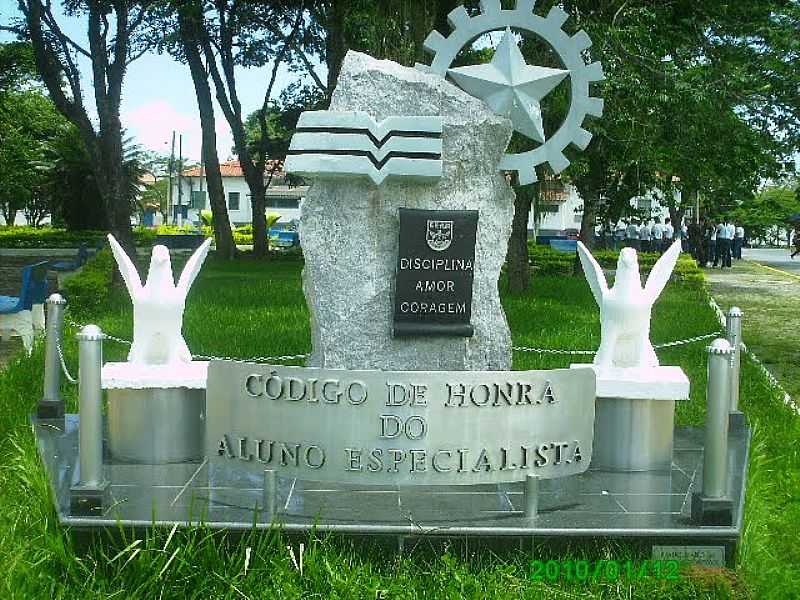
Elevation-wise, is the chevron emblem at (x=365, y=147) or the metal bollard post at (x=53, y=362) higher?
the chevron emblem at (x=365, y=147)

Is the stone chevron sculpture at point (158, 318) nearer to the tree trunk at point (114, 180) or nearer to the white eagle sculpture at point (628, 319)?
the white eagle sculpture at point (628, 319)

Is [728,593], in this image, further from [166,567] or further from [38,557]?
[38,557]

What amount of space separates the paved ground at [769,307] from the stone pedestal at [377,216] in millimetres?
5309

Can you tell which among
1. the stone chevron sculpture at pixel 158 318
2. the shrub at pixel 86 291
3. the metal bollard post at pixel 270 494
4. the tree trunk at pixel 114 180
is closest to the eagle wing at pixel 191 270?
the stone chevron sculpture at pixel 158 318

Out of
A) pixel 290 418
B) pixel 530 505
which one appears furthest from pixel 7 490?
pixel 530 505

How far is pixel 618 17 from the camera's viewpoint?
54.5 feet

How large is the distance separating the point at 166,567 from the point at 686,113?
13296 millimetres

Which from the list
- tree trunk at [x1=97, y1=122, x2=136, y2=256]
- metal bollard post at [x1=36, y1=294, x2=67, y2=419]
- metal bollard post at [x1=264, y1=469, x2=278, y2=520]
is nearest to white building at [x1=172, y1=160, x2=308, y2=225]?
tree trunk at [x1=97, y1=122, x2=136, y2=256]

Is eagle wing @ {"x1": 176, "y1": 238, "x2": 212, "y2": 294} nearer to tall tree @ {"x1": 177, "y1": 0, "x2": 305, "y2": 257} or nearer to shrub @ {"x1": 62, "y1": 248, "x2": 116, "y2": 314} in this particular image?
shrub @ {"x1": 62, "y1": 248, "x2": 116, "y2": 314}

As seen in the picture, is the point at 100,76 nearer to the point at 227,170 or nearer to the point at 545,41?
the point at 545,41

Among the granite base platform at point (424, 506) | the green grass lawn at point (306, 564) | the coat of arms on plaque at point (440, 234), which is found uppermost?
the coat of arms on plaque at point (440, 234)

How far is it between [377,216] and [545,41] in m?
1.72

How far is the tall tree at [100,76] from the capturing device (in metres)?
20.1

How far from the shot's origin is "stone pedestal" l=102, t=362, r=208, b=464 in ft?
21.1
